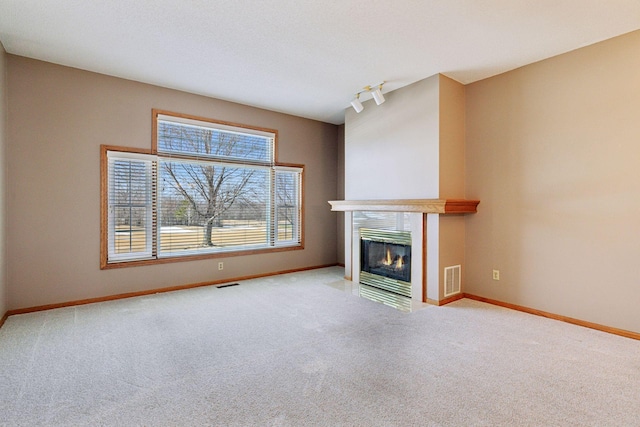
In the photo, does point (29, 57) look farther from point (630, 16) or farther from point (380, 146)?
point (630, 16)

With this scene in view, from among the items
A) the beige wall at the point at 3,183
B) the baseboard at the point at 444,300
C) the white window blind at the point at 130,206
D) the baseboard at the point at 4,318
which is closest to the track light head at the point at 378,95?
the baseboard at the point at 444,300

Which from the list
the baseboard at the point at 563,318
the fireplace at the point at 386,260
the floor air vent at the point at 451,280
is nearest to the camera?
the baseboard at the point at 563,318

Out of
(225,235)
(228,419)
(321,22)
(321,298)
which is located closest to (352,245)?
(321,298)

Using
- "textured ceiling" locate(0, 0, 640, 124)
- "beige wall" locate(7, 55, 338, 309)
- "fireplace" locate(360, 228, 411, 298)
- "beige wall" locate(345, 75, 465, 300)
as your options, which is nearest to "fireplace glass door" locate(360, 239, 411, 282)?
"fireplace" locate(360, 228, 411, 298)

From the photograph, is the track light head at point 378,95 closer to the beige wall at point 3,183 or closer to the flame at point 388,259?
the flame at point 388,259

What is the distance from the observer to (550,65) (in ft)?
11.0

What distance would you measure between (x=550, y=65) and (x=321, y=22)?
2.44m

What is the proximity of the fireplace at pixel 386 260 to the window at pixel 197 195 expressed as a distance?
137 centimetres

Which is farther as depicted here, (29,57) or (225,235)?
(225,235)

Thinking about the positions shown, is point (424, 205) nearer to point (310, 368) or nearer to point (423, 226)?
point (423, 226)

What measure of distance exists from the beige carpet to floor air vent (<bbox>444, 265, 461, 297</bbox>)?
0.41 m

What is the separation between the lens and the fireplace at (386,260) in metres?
4.21

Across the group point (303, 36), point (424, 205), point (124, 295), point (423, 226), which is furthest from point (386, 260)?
point (124, 295)

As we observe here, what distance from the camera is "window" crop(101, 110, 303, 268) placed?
4.09 metres
